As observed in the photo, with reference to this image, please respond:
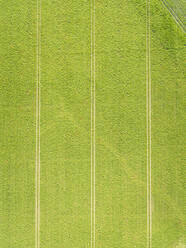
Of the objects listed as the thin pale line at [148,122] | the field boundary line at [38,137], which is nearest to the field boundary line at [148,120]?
the thin pale line at [148,122]

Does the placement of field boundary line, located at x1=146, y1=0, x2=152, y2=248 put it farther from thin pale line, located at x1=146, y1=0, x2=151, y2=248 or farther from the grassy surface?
the grassy surface

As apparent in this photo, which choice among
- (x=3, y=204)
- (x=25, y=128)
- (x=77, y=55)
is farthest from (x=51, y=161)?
(x=77, y=55)

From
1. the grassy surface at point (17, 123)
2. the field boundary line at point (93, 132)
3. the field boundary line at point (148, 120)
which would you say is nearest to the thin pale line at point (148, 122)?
the field boundary line at point (148, 120)

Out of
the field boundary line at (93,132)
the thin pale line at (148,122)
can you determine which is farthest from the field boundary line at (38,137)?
the thin pale line at (148,122)

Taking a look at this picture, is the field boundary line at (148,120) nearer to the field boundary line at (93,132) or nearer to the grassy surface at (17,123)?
the field boundary line at (93,132)

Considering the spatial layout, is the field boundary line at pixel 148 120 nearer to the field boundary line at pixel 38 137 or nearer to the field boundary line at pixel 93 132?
the field boundary line at pixel 93 132

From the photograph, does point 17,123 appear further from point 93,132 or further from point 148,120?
point 148,120

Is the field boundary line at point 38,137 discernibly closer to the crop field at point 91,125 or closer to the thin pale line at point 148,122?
the crop field at point 91,125

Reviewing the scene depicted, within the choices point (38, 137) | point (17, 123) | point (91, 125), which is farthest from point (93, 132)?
point (17, 123)

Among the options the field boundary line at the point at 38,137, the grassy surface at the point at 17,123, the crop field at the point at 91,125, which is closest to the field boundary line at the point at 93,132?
the crop field at the point at 91,125
